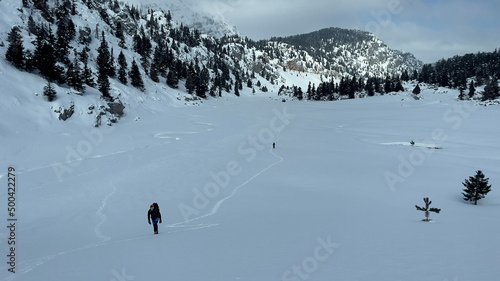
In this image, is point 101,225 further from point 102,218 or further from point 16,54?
point 16,54

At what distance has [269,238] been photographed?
10.6m

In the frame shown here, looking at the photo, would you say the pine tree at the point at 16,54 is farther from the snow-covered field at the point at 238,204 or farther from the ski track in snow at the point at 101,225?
the ski track in snow at the point at 101,225

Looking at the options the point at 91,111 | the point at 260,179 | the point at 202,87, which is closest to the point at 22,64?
the point at 91,111

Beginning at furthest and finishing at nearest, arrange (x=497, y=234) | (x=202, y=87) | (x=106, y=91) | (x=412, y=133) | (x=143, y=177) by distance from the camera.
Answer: (x=202, y=87) → (x=106, y=91) → (x=412, y=133) → (x=143, y=177) → (x=497, y=234)

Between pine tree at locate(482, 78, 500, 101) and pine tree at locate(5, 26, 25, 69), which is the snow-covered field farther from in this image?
pine tree at locate(482, 78, 500, 101)

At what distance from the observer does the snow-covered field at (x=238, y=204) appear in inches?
314

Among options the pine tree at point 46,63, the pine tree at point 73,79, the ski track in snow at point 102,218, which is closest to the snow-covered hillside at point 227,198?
the ski track in snow at point 102,218

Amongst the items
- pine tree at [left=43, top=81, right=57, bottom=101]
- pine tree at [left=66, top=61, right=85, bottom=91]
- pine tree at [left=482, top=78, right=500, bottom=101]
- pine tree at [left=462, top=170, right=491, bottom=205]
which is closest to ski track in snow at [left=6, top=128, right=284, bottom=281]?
pine tree at [left=462, top=170, right=491, bottom=205]

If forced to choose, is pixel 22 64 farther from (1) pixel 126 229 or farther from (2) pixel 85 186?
(1) pixel 126 229

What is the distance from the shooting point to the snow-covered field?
7.99m

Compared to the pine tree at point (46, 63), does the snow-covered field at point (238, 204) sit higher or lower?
lower

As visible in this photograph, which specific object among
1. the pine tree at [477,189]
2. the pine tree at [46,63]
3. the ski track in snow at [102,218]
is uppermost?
the pine tree at [46,63]

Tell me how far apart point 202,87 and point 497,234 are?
95010mm

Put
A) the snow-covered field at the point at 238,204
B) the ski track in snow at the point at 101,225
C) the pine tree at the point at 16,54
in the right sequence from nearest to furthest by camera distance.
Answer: the snow-covered field at the point at 238,204
the ski track in snow at the point at 101,225
the pine tree at the point at 16,54
